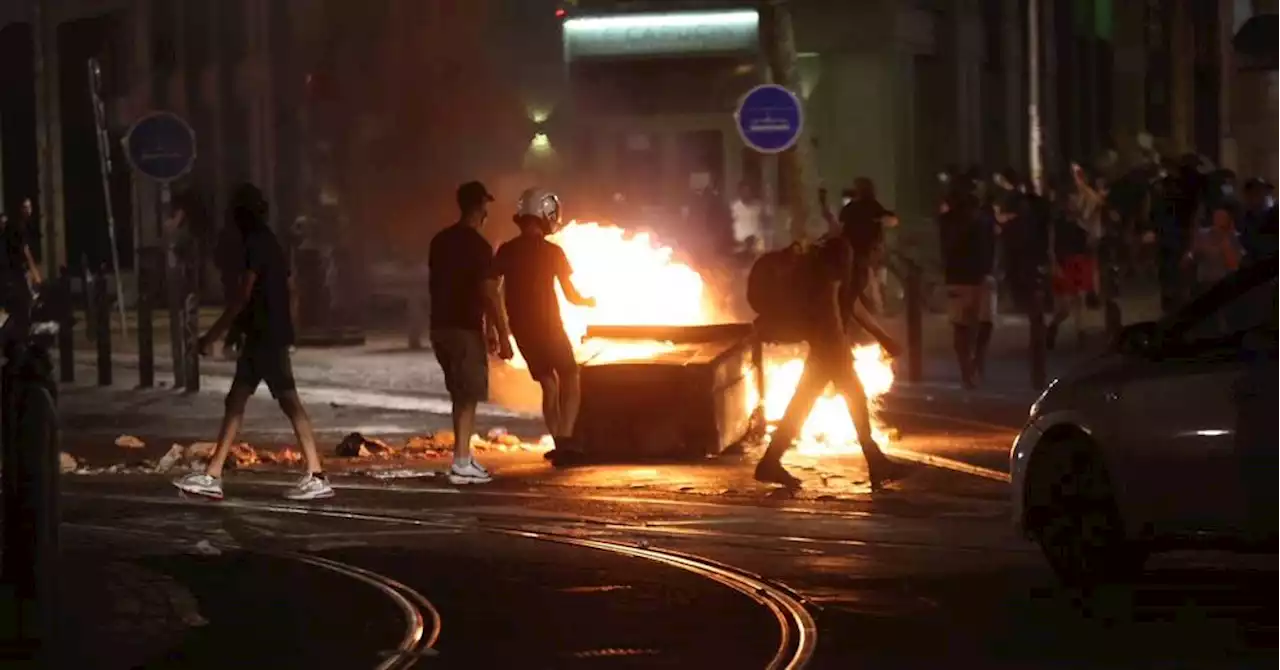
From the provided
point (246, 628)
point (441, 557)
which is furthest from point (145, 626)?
point (441, 557)

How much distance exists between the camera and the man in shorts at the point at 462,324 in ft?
47.3

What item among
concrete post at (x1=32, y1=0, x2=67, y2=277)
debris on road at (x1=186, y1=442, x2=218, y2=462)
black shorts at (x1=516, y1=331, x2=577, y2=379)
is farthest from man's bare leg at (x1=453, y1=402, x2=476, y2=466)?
concrete post at (x1=32, y1=0, x2=67, y2=277)

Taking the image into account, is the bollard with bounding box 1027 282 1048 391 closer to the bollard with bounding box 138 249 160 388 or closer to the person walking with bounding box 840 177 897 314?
the person walking with bounding box 840 177 897 314

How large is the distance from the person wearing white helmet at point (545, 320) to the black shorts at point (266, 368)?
71.5 inches

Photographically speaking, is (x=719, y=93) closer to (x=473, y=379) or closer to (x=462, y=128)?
(x=462, y=128)

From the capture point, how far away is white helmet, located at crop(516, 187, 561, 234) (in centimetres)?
1542

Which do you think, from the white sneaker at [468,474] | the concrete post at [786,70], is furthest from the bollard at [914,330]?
the white sneaker at [468,474]

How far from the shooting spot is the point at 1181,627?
30.2 ft

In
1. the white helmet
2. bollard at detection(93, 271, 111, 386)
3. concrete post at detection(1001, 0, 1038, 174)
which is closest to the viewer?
the white helmet

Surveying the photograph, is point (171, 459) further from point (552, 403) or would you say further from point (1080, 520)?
point (1080, 520)

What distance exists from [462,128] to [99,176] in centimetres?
604

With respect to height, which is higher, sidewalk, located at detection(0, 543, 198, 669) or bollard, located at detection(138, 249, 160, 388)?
bollard, located at detection(138, 249, 160, 388)

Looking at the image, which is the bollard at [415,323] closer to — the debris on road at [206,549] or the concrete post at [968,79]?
the debris on road at [206,549]

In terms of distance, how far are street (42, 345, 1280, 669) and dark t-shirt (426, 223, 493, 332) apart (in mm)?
1010
